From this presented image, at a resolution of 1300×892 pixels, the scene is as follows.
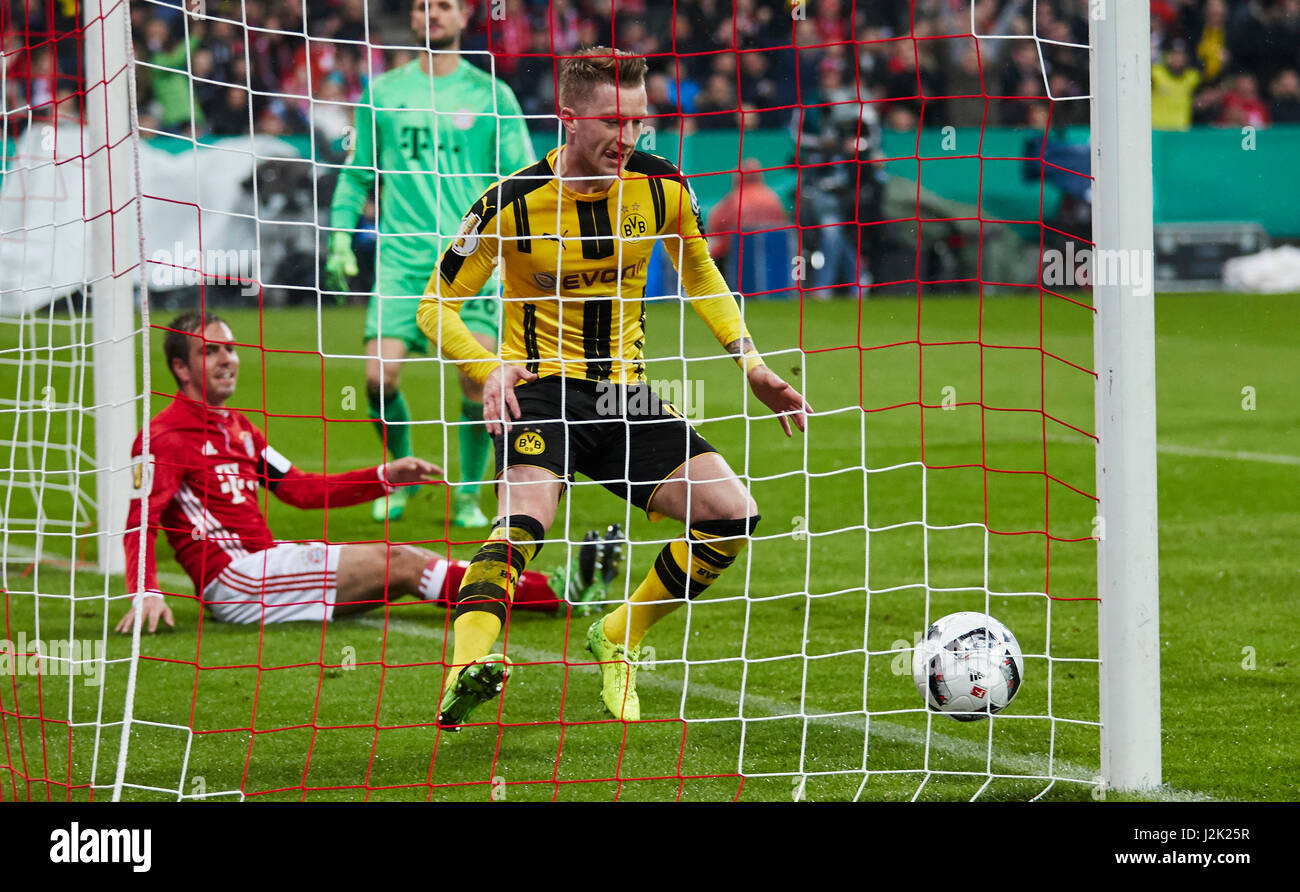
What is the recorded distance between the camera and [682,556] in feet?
13.9

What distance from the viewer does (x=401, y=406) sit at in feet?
25.1

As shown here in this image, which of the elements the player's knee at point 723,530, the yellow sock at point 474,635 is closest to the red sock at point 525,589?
the player's knee at point 723,530

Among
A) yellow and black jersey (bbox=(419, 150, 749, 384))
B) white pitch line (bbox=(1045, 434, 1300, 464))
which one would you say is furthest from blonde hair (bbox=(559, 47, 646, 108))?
white pitch line (bbox=(1045, 434, 1300, 464))

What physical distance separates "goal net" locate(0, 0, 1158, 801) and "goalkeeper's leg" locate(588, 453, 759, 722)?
15 centimetres

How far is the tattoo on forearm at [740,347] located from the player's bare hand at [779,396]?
0.57 ft

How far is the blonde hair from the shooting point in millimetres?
4027

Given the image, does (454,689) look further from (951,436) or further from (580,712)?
(951,436)

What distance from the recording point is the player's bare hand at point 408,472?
4.40 m

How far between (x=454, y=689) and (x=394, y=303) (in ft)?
13.8

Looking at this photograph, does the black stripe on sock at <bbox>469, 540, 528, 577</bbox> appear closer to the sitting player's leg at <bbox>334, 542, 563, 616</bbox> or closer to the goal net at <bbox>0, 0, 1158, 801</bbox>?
the goal net at <bbox>0, 0, 1158, 801</bbox>

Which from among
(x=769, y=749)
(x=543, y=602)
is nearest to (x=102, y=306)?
(x=543, y=602)

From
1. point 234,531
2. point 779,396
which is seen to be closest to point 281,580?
point 234,531

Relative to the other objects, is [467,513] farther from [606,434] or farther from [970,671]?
[970,671]

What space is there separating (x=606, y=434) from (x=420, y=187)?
12.6 ft
